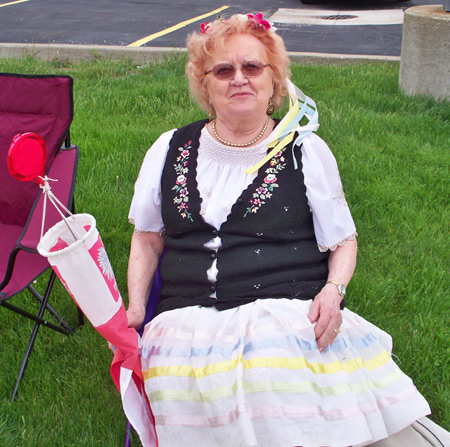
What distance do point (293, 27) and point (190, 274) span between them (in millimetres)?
9852

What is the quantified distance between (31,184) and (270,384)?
1.88m

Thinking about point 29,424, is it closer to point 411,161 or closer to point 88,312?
point 88,312

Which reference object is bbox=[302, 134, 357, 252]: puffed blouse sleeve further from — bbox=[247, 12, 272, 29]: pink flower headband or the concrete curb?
the concrete curb

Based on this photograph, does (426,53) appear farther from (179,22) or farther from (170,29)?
(179,22)

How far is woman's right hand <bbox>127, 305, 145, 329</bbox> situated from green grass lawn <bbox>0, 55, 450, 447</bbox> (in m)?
0.46

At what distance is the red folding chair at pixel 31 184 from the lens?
2.83m

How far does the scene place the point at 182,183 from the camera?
8.16ft

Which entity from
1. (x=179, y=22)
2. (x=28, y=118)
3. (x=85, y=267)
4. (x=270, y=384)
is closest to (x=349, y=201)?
(x=28, y=118)

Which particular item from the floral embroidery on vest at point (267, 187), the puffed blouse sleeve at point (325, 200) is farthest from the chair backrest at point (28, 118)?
the puffed blouse sleeve at point (325, 200)

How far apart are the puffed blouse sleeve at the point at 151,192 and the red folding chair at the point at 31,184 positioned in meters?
0.47

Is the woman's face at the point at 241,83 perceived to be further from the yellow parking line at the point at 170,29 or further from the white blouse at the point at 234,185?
the yellow parking line at the point at 170,29

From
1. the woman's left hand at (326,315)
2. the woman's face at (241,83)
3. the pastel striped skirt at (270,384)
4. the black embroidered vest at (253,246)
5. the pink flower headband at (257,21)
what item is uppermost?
→ the pink flower headband at (257,21)

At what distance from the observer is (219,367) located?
6.77ft

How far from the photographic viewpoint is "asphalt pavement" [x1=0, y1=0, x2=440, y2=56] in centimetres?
956
